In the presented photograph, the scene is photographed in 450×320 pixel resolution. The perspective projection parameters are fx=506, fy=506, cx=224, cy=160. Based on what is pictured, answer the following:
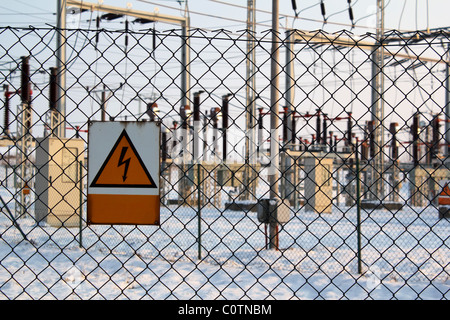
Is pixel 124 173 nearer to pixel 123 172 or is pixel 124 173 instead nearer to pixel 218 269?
pixel 123 172

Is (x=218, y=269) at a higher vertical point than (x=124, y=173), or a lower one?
lower

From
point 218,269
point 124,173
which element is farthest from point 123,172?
point 218,269

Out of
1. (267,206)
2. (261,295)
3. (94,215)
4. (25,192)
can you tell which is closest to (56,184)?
(25,192)

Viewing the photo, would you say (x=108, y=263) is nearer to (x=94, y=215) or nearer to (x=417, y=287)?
(x=417, y=287)

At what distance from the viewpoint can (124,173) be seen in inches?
100

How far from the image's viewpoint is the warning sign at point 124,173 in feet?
8.35

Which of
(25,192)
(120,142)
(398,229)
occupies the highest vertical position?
(120,142)

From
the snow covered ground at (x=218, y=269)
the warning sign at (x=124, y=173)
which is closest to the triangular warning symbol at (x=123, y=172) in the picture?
the warning sign at (x=124, y=173)

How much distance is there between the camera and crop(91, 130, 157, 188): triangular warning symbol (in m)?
2.54

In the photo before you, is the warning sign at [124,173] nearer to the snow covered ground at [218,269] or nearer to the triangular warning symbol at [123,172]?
the triangular warning symbol at [123,172]

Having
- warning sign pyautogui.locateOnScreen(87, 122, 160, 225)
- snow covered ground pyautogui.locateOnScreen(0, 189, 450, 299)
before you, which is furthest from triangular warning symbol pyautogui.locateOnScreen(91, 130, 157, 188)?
snow covered ground pyautogui.locateOnScreen(0, 189, 450, 299)

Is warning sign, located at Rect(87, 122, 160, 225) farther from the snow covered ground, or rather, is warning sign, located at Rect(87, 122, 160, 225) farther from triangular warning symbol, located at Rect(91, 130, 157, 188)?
the snow covered ground
